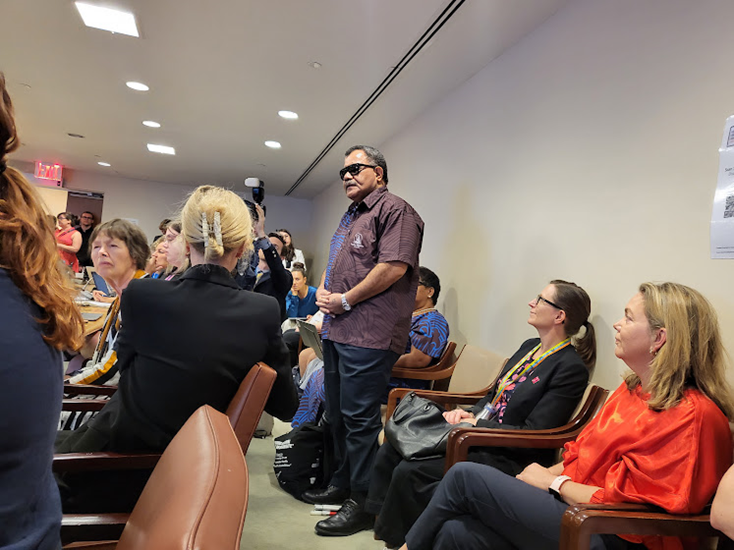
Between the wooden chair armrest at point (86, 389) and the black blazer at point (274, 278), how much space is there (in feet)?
4.37

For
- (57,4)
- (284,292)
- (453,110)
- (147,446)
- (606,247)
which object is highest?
(57,4)

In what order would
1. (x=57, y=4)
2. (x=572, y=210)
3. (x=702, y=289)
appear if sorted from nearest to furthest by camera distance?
(x=702, y=289) < (x=572, y=210) < (x=57, y=4)

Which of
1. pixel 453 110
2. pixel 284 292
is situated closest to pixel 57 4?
pixel 284 292

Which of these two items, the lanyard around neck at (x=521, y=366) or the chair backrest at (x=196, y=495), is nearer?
the chair backrest at (x=196, y=495)

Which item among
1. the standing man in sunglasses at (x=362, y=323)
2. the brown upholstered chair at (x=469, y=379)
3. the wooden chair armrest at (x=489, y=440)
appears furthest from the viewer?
the brown upholstered chair at (x=469, y=379)

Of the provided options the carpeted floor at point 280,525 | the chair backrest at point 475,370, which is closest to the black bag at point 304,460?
the carpeted floor at point 280,525

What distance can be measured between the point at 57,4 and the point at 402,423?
3225 millimetres

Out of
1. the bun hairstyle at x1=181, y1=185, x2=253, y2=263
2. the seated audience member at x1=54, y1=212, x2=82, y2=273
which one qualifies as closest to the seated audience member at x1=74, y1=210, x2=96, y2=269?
the seated audience member at x1=54, y1=212, x2=82, y2=273

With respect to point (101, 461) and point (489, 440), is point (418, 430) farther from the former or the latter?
point (101, 461)

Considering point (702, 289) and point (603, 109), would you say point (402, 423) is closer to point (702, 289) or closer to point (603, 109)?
point (702, 289)

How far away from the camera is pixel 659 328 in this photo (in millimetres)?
1551

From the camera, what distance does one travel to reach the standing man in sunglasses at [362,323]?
2412 millimetres

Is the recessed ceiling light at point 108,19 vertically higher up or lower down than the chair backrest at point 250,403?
higher up

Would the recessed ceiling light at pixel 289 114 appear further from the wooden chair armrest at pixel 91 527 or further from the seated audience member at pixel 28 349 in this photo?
the seated audience member at pixel 28 349
